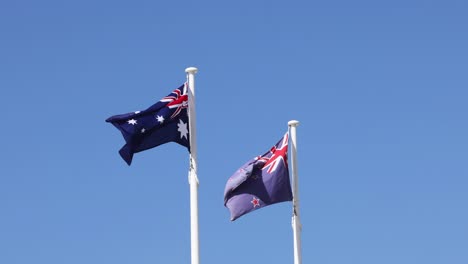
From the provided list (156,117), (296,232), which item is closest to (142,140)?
(156,117)

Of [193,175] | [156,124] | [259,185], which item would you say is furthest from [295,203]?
[156,124]

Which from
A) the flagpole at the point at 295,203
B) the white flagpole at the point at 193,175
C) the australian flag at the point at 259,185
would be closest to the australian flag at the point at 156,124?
the white flagpole at the point at 193,175

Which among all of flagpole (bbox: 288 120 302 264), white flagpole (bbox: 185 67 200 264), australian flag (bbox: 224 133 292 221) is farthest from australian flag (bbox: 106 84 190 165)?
flagpole (bbox: 288 120 302 264)

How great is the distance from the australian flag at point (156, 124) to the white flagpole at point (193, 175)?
0.84 ft

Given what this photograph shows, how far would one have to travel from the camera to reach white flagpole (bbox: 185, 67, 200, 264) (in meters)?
31.0

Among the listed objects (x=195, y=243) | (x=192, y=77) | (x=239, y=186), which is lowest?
(x=195, y=243)

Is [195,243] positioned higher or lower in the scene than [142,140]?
lower

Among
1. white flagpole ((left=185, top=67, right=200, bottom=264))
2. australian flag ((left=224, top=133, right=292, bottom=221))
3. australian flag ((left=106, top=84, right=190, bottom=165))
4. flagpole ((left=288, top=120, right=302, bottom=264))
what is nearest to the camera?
white flagpole ((left=185, top=67, right=200, bottom=264))

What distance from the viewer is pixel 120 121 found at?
32188mm

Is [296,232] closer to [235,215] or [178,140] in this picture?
[235,215]

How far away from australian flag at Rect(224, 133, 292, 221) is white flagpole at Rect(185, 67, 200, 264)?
7.17ft

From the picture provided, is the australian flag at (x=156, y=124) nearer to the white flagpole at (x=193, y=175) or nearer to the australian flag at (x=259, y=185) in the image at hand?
the white flagpole at (x=193, y=175)

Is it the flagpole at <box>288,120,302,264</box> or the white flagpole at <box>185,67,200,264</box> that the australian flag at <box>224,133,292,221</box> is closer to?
the flagpole at <box>288,120,302,264</box>

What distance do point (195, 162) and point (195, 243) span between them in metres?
2.67
